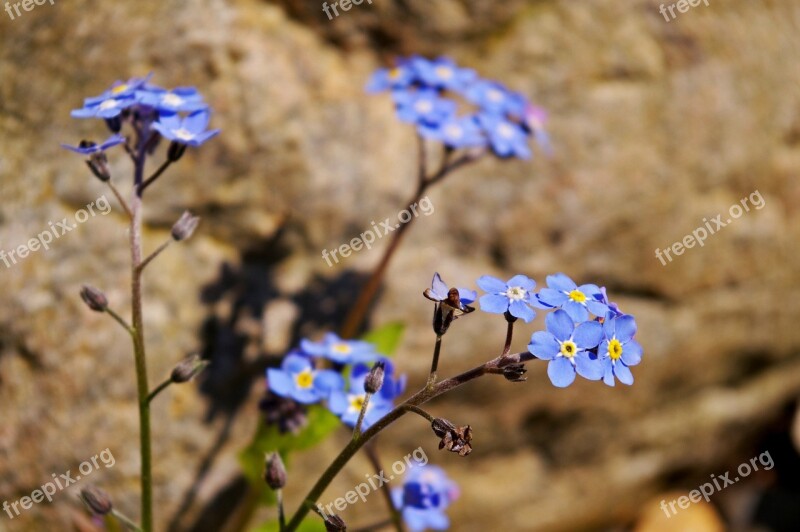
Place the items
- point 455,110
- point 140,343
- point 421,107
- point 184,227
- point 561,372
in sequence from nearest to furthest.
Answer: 1. point 561,372
2. point 140,343
3. point 184,227
4. point 421,107
5. point 455,110

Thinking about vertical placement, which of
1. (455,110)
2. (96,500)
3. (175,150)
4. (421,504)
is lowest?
(421,504)

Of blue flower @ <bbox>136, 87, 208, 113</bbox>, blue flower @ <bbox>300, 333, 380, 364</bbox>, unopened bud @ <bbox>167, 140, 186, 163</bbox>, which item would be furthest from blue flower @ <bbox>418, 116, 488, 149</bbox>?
unopened bud @ <bbox>167, 140, 186, 163</bbox>

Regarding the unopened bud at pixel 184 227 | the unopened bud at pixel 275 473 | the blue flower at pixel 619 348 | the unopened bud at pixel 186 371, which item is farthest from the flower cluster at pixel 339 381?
the blue flower at pixel 619 348

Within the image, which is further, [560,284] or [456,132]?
[456,132]

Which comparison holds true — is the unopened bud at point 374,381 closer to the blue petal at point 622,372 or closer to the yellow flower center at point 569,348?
the yellow flower center at point 569,348

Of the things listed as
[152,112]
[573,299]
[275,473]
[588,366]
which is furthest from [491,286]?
[152,112]

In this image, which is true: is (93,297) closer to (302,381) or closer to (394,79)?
(302,381)
